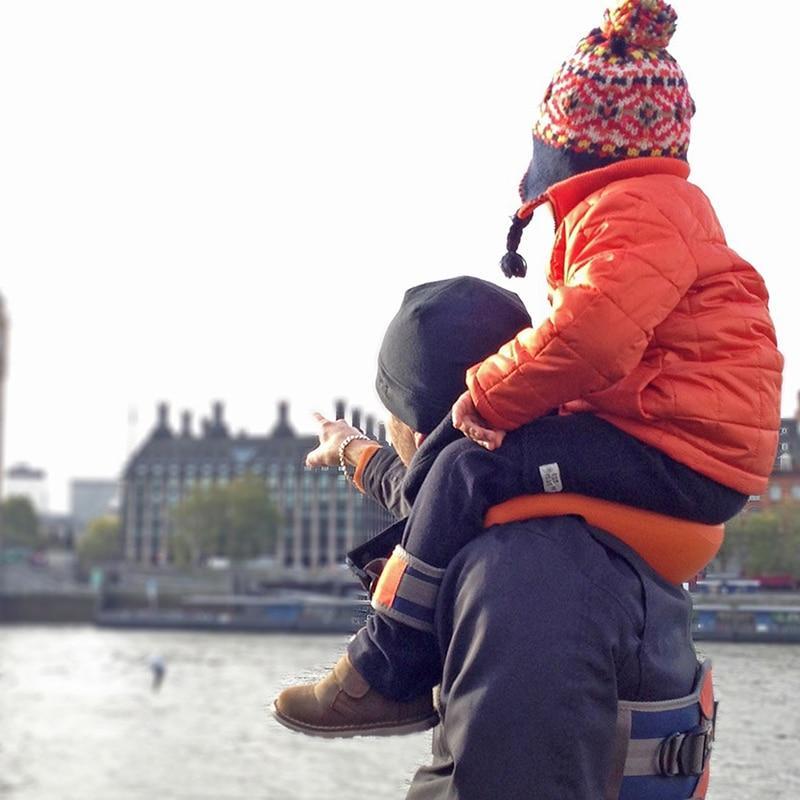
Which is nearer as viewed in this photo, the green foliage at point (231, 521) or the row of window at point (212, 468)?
the green foliage at point (231, 521)

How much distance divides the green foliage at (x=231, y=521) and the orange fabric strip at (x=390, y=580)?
5901 centimetres

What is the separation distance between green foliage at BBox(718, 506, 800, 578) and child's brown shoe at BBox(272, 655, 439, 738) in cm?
49

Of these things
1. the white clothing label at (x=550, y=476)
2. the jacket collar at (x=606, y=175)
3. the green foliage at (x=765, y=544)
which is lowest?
the green foliage at (x=765, y=544)

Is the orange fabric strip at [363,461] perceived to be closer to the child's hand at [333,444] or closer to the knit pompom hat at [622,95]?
the child's hand at [333,444]

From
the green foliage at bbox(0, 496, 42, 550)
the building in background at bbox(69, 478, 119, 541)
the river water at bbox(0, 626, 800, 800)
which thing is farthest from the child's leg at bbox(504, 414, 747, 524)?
the building in background at bbox(69, 478, 119, 541)

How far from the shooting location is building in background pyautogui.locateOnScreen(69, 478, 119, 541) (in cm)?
11094

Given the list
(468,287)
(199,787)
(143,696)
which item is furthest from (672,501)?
(143,696)

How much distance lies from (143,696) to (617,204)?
37.4 meters

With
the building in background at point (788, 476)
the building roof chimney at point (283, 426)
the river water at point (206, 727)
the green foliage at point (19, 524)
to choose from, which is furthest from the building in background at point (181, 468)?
the building in background at point (788, 476)

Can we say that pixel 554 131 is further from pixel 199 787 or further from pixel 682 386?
pixel 199 787

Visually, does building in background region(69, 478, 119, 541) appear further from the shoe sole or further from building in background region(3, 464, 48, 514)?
the shoe sole

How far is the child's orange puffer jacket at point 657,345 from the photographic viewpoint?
145cm

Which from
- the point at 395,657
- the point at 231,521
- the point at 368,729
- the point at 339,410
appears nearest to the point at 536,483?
the point at 395,657

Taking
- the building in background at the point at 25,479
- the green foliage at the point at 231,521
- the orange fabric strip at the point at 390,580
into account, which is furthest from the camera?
the building in background at the point at 25,479
